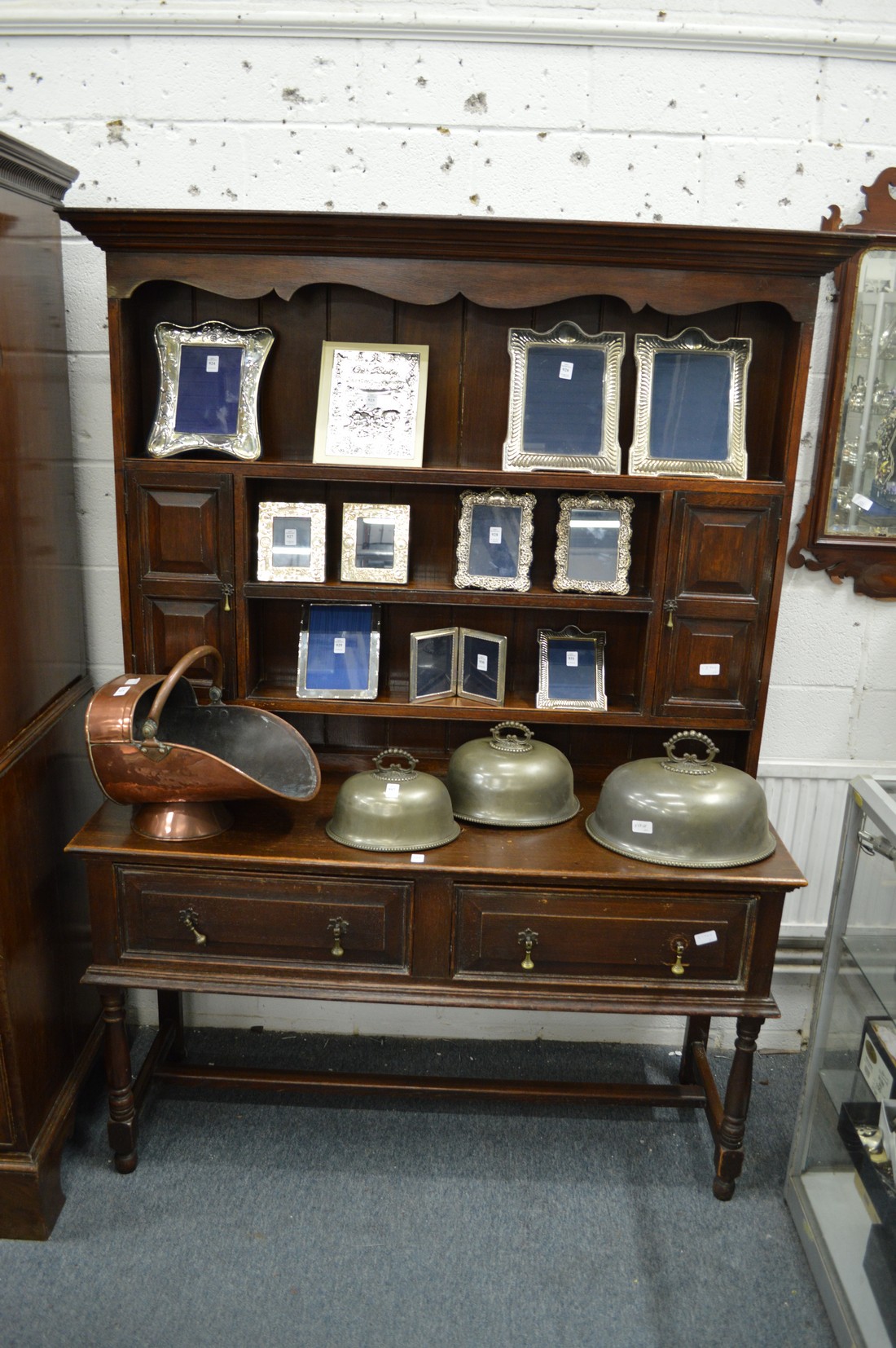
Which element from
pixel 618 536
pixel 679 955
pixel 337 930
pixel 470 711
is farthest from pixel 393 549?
pixel 679 955

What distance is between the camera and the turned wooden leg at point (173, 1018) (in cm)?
274

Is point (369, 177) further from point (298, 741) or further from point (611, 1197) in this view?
point (611, 1197)

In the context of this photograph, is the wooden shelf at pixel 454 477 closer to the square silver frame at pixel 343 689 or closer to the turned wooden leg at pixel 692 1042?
the square silver frame at pixel 343 689

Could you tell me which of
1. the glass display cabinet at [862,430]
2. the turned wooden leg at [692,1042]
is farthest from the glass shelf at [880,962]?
the glass display cabinet at [862,430]

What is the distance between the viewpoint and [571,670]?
2408 mm

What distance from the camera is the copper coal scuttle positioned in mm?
2055

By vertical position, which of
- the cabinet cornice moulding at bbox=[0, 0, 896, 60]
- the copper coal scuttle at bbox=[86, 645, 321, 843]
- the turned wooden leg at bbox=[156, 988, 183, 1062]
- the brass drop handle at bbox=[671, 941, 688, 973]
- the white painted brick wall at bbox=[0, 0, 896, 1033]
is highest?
the cabinet cornice moulding at bbox=[0, 0, 896, 60]

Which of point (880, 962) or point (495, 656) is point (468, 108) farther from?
point (880, 962)

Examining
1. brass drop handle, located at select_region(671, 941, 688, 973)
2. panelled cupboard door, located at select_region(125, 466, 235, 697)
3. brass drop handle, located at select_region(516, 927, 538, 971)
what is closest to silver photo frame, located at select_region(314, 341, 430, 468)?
panelled cupboard door, located at select_region(125, 466, 235, 697)

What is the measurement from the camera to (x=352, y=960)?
86.1 inches

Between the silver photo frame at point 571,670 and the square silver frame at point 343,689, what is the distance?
1.30 ft

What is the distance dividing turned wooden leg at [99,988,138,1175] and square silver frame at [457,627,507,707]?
104 cm

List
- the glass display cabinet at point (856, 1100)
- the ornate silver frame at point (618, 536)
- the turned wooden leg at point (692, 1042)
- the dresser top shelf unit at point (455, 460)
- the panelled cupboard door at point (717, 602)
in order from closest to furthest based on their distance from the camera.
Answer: the glass display cabinet at point (856, 1100) → the dresser top shelf unit at point (455, 460) → the panelled cupboard door at point (717, 602) → the ornate silver frame at point (618, 536) → the turned wooden leg at point (692, 1042)

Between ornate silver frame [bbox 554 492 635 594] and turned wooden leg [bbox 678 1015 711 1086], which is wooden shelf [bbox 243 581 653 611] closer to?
ornate silver frame [bbox 554 492 635 594]
